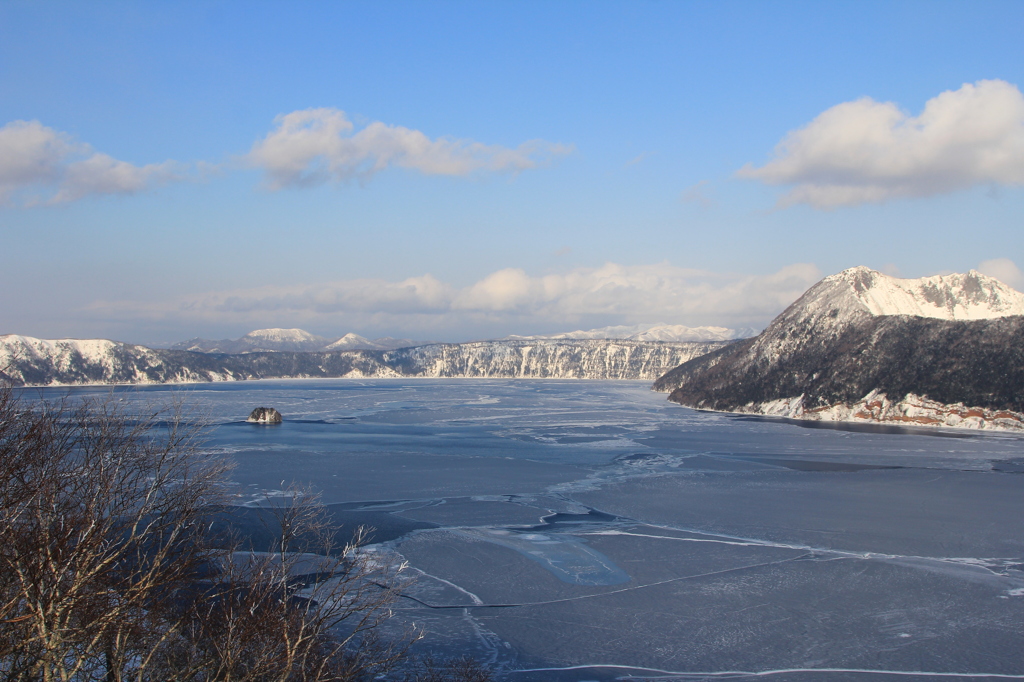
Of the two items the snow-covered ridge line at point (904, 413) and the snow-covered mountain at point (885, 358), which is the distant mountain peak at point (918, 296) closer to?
the snow-covered mountain at point (885, 358)

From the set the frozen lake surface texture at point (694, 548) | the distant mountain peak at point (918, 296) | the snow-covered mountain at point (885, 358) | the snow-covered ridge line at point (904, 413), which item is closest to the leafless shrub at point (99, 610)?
the frozen lake surface texture at point (694, 548)

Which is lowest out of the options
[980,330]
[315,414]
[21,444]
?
[315,414]

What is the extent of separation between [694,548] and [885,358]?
159ft

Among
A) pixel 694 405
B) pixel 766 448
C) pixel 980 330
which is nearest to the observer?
pixel 766 448

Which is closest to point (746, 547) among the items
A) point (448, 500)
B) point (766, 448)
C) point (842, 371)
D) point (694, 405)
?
point (448, 500)

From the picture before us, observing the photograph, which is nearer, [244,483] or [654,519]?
[654,519]

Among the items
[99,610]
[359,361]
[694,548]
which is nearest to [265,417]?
[694,548]

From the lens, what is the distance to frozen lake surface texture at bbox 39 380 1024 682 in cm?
1314

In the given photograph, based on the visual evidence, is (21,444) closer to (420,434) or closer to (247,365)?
(420,434)

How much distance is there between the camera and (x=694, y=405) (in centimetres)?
7625

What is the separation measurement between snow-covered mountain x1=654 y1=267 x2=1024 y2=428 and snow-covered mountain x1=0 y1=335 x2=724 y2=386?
253 ft

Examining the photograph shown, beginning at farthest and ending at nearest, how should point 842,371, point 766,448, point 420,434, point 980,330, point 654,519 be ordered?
1. point 842,371
2. point 980,330
3. point 420,434
4. point 766,448
5. point 654,519

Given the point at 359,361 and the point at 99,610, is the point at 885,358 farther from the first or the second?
the point at 359,361

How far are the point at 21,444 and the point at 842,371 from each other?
64.2 meters
